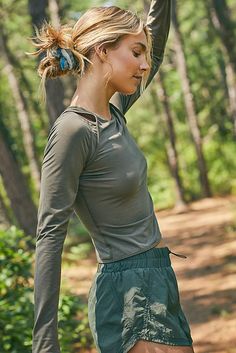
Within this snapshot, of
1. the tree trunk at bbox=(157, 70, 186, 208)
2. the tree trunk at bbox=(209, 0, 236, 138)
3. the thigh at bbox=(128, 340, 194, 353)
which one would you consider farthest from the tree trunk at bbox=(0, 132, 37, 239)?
the tree trunk at bbox=(157, 70, 186, 208)

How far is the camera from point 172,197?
2642 centimetres

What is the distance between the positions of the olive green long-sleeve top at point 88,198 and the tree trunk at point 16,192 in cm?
982

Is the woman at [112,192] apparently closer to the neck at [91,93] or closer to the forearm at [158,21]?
the neck at [91,93]

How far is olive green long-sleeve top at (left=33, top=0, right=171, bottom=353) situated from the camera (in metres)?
2.35

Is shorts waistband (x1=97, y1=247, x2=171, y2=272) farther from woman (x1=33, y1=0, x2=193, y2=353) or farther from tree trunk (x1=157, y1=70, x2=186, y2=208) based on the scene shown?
tree trunk (x1=157, y1=70, x2=186, y2=208)

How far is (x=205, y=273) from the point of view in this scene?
12500 millimetres

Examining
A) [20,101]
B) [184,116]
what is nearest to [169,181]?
[184,116]

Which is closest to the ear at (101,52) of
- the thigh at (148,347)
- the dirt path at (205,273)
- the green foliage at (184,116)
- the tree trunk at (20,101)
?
the thigh at (148,347)

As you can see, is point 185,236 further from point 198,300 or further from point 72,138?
point 72,138

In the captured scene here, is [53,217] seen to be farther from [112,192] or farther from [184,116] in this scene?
[184,116]

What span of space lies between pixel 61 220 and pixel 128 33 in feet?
2.40

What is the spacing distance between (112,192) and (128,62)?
19.6 inches

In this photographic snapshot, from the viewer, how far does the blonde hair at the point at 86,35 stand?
251 centimetres

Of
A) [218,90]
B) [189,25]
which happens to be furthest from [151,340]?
[218,90]
